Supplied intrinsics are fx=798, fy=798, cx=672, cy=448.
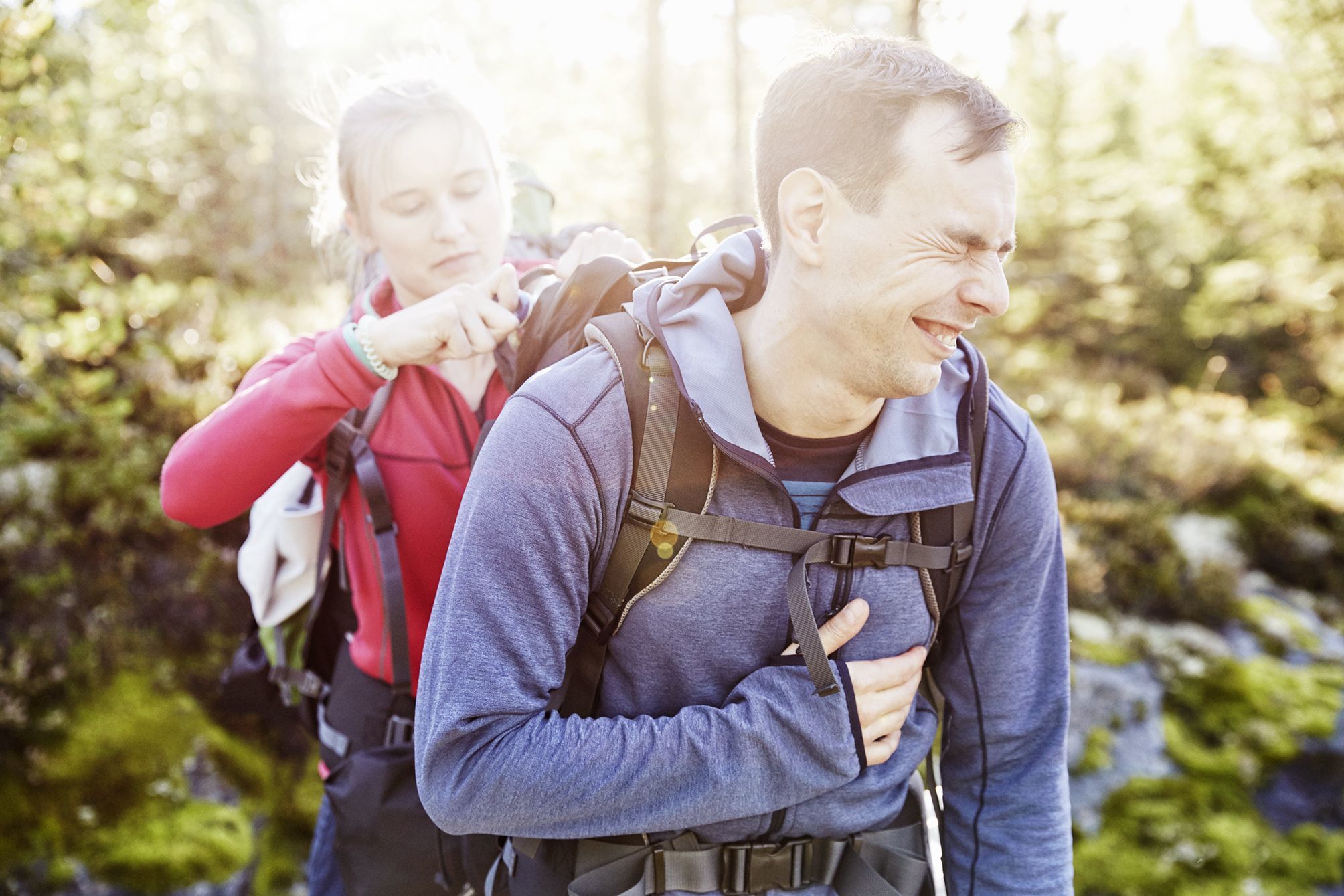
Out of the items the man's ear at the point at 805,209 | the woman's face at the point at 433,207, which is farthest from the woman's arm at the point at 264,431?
the man's ear at the point at 805,209

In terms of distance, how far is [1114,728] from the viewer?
209 inches

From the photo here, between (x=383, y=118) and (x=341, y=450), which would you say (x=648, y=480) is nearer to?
(x=341, y=450)

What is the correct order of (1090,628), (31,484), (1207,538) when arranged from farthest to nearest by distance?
(1207,538) → (1090,628) → (31,484)

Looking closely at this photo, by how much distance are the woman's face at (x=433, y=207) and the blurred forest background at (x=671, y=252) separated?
489 mm

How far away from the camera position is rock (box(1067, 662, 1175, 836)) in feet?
15.9

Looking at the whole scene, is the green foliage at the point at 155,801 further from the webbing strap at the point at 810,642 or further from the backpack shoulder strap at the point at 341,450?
the webbing strap at the point at 810,642

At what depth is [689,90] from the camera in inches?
777

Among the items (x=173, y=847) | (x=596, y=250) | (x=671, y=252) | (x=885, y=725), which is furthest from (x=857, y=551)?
(x=671, y=252)

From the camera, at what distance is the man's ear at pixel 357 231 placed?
219cm

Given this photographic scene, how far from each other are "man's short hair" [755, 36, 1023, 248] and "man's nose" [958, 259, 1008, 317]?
0.21 m

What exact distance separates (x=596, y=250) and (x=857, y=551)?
41.4 inches

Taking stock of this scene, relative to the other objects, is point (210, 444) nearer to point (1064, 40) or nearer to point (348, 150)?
point (348, 150)

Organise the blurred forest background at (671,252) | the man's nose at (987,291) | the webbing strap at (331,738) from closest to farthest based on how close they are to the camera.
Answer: the man's nose at (987,291) < the webbing strap at (331,738) < the blurred forest background at (671,252)

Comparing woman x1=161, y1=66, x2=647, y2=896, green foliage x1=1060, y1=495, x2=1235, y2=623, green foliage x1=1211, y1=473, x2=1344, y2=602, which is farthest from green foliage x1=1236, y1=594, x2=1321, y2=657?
woman x1=161, y1=66, x2=647, y2=896
